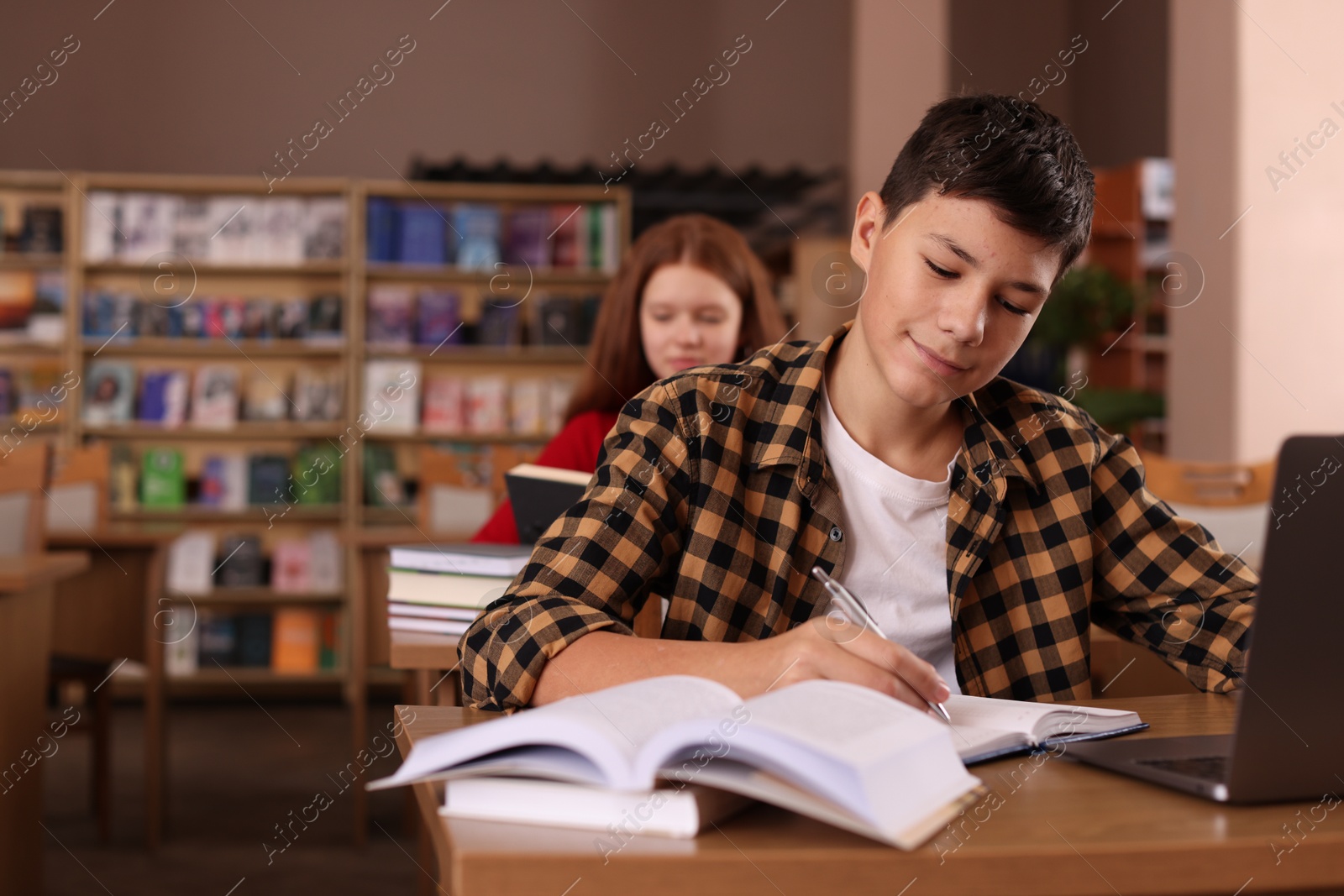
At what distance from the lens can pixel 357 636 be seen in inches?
136

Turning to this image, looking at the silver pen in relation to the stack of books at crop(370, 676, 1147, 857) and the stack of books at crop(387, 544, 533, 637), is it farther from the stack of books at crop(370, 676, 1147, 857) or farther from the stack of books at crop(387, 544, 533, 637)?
the stack of books at crop(387, 544, 533, 637)

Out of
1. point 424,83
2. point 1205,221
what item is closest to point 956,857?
point 1205,221

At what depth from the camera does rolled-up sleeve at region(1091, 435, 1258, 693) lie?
1.19m

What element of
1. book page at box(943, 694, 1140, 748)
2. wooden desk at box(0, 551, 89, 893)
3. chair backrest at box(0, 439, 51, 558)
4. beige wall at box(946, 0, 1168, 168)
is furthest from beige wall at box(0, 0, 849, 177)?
book page at box(943, 694, 1140, 748)

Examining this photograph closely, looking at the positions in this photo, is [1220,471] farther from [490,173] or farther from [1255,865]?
[490,173]

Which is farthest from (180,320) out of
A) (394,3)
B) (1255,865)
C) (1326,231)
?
(1255,865)

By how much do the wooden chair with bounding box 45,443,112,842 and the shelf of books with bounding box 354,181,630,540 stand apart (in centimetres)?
163

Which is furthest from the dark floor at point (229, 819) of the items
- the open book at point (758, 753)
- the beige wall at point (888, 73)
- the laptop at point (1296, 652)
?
the beige wall at point (888, 73)

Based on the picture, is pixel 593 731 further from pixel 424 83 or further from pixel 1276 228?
pixel 424 83

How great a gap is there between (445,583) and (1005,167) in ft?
3.62

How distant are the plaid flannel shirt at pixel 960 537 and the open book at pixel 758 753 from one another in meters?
0.37

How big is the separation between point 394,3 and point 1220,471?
5234mm

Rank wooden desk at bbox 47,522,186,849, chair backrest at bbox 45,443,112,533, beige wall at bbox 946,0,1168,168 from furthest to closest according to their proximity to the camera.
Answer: beige wall at bbox 946,0,1168,168 → chair backrest at bbox 45,443,112,533 → wooden desk at bbox 47,522,186,849

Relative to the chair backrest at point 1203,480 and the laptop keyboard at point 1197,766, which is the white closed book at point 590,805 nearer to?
the laptop keyboard at point 1197,766
